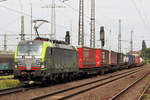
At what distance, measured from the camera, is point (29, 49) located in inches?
657

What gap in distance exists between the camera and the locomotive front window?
1645 cm

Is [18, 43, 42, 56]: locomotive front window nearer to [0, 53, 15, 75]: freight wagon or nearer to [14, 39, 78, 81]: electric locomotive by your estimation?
[14, 39, 78, 81]: electric locomotive

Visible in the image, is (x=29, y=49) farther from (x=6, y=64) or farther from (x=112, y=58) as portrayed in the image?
(x=112, y=58)

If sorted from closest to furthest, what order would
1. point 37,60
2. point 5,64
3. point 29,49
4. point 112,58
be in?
point 37,60 < point 29,49 < point 5,64 < point 112,58

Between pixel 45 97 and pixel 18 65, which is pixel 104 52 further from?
pixel 45 97

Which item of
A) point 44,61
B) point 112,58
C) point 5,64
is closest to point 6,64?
point 5,64

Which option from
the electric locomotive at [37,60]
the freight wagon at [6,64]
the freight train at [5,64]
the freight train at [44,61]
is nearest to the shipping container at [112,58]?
the freight train at [44,61]

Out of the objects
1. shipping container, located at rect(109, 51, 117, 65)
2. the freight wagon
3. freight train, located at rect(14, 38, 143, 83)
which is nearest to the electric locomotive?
freight train, located at rect(14, 38, 143, 83)

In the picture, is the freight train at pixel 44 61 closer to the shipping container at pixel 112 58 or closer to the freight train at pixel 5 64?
the shipping container at pixel 112 58

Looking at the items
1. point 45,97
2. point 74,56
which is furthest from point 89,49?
point 45,97

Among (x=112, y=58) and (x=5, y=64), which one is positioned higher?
(x=112, y=58)

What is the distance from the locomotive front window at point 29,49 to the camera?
1645cm

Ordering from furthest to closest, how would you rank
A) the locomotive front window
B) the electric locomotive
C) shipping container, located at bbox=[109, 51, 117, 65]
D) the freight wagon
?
shipping container, located at bbox=[109, 51, 117, 65] < the freight wagon < the locomotive front window < the electric locomotive

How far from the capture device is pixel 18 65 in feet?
54.0
